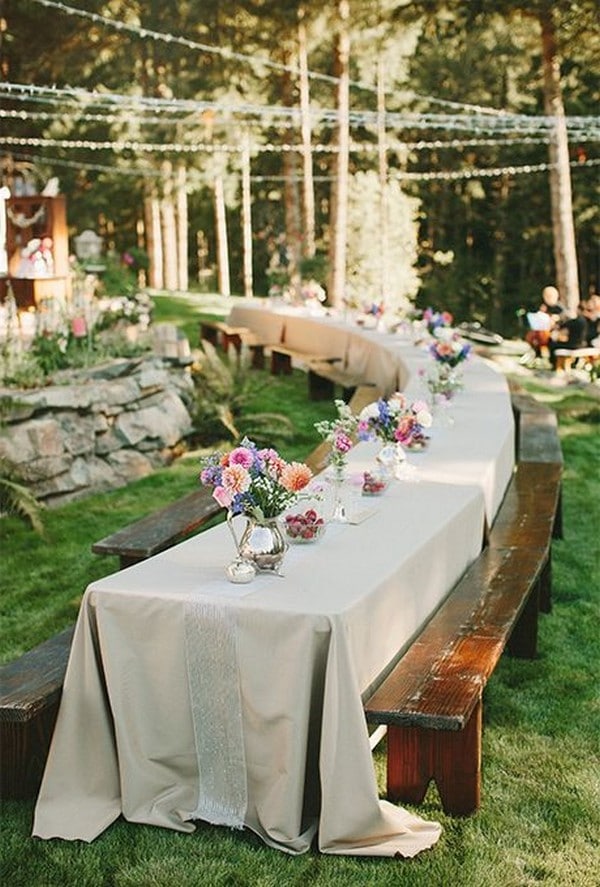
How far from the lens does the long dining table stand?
424 cm

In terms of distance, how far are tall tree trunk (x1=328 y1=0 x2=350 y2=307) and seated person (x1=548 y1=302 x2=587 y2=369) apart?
6.24m

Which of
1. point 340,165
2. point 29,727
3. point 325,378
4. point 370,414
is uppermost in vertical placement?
point 340,165

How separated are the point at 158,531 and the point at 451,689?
105 inches

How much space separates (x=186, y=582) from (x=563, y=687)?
7.66 feet

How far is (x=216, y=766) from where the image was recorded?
445cm

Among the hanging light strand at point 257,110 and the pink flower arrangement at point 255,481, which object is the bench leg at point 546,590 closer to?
the pink flower arrangement at point 255,481

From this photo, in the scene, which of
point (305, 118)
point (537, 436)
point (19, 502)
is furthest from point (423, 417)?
point (305, 118)

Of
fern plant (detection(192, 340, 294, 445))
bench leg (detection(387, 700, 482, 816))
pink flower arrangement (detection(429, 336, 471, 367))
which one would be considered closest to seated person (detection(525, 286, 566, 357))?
fern plant (detection(192, 340, 294, 445))

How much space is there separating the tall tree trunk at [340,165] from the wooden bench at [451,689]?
17402 millimetres

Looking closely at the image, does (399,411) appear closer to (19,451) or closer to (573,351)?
(19,451)

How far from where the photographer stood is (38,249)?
48.0 ft

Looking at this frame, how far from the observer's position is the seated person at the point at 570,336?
17.3 meters

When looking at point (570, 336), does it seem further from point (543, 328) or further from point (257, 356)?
point (257, 356)

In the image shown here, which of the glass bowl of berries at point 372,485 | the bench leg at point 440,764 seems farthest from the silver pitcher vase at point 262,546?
the glass bowl of berries at point 372,485
